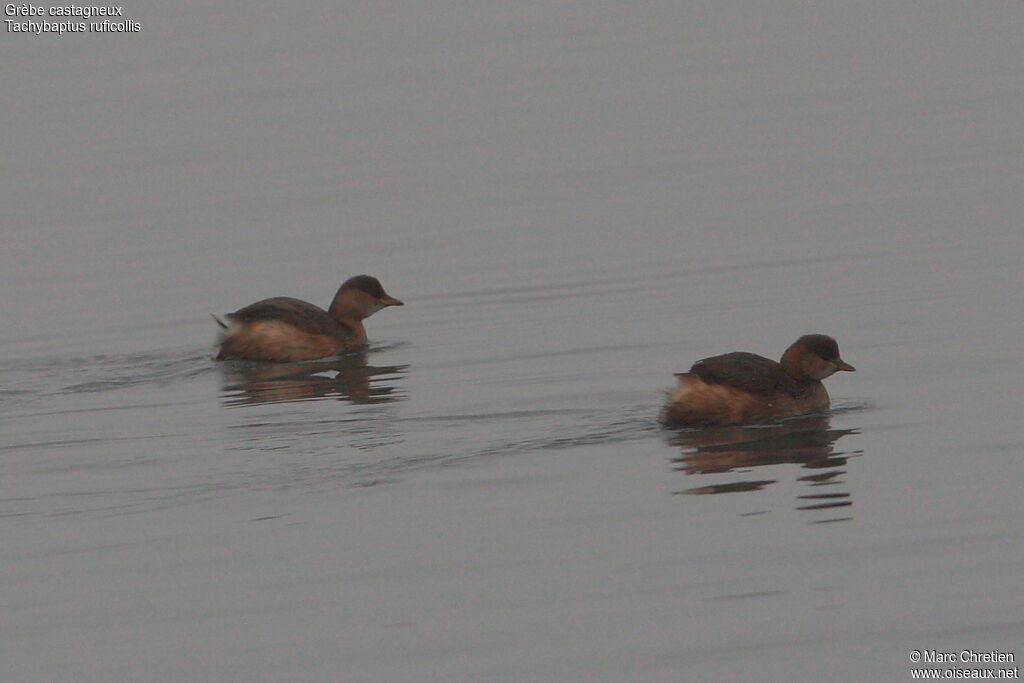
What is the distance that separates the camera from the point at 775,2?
44.8 m

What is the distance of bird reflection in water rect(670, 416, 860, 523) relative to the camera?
11727 mm

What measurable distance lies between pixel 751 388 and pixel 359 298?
18.0 ft

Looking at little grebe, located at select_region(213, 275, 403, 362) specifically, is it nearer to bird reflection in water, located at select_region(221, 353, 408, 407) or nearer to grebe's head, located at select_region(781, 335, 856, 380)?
bird reflection in water, located at select_region(221, 353, 408, 407)

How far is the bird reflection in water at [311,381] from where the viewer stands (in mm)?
15617

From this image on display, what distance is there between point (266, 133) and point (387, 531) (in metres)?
19.5

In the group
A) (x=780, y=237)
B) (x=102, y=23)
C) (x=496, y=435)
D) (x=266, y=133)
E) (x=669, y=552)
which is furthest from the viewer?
(x=102, y=23)

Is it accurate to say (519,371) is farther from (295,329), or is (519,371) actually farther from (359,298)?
(359,298)

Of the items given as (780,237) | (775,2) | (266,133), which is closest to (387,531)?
(780,237)

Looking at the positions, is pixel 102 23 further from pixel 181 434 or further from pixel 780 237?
pixel 181 434

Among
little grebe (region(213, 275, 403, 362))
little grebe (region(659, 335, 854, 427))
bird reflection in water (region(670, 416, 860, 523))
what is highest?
little grebe (region(213, 275, 403, 362))

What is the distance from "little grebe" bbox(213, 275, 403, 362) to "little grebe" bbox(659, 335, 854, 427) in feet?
15.8

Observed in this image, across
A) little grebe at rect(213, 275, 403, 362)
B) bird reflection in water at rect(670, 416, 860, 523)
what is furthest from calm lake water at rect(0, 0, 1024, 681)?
little grebe at rect(213, 275, 403, 362)

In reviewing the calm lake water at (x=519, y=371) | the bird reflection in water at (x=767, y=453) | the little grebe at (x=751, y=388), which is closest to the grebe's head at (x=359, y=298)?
the calm lake water at (x=519, y=371)

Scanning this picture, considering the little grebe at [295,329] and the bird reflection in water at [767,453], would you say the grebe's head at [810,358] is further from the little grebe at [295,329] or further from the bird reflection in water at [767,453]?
the little grebe at [295,329]
